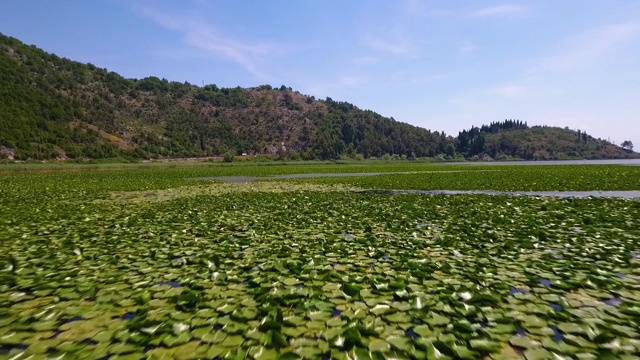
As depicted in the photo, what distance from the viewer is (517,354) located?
4.04 m

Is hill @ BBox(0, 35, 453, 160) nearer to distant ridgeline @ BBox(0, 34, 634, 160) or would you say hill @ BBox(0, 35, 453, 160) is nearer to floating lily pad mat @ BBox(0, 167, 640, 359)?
distant ridgeline @ BBox(0, 34, 634, 160)

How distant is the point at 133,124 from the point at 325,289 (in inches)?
6378

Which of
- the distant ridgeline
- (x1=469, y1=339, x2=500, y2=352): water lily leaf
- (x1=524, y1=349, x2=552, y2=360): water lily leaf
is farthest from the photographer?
the distant ridgeline

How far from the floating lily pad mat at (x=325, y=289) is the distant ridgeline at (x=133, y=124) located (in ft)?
358

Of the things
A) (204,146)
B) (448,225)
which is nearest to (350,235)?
(448,225)

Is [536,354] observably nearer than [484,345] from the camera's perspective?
Yes

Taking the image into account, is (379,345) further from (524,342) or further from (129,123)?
(129,123)

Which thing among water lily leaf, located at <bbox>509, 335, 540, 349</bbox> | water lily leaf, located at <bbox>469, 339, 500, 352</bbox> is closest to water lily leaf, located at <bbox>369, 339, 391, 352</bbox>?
water lily leaf, located at <bbox>469, 339, 500, 352</bbox>

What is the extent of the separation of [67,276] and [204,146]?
160286 mm

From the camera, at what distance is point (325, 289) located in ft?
19.9

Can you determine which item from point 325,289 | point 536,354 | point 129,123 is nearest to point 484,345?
point 536,354

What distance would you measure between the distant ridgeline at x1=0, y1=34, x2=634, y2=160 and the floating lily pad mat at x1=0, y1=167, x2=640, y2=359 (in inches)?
4291

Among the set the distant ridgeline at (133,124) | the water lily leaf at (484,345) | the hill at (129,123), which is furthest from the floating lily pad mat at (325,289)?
the hill at (129,123)

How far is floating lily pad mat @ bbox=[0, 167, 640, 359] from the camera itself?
13.9 ft
